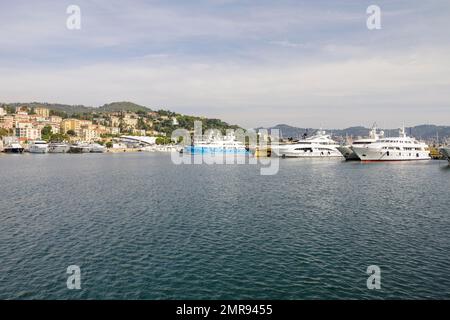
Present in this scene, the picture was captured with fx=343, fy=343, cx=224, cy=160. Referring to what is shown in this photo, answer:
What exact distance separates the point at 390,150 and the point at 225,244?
11801cm

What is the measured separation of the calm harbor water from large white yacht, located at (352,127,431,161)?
72672 mm

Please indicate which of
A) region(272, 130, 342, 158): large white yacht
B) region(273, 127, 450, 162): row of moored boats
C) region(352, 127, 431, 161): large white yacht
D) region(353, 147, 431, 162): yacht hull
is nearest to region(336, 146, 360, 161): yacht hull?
region(273, 127, 450, 162): row of moored boats

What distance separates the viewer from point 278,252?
31.0m

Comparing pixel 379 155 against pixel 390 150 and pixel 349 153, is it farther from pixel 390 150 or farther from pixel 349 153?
pixel 349 153

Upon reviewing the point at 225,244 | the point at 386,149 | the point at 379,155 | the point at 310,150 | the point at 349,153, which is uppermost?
the point at 310,150

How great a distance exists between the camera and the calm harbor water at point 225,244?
79.8 ft

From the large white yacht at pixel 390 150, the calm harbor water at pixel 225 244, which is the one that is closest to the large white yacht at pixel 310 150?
the large white yacht at pixel 390 150

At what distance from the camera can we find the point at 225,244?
33281 mm

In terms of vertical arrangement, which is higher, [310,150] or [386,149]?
[310,150]

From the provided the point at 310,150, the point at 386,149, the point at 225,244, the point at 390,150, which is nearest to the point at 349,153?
the point at 386,149

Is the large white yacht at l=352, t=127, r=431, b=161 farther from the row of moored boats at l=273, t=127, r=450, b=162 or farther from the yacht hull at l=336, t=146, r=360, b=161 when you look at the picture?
the yacht hull at l=336, t=146, r=360, b=161
